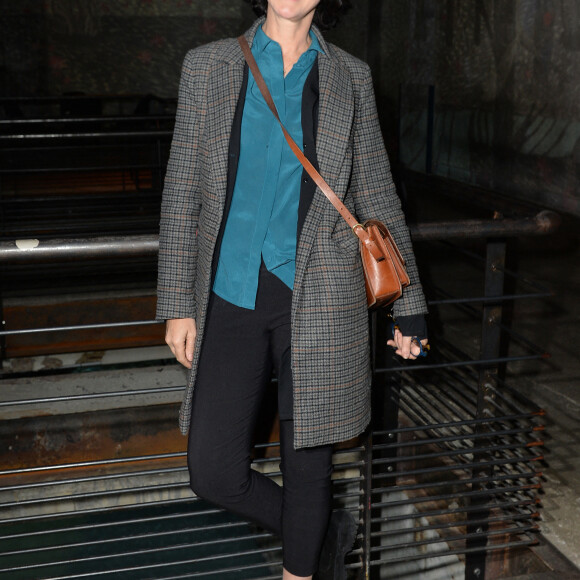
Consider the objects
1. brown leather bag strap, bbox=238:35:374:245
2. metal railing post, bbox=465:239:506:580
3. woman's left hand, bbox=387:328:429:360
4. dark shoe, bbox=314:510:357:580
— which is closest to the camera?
brown leather bag strap, bbox=238:35:374:245

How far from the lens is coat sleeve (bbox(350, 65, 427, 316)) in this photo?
58.2 inches

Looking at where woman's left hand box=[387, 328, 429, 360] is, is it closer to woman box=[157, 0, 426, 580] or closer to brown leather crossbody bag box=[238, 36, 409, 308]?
woman box=[157, 0, 426, 580]

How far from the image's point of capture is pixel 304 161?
1340mm

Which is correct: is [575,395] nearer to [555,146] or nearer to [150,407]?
[150,407]

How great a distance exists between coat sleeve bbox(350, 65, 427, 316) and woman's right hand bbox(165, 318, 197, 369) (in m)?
0.46

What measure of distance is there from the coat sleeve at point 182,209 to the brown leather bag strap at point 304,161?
4.5 inches

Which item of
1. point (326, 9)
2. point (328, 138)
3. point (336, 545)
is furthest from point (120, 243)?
point (336, 545)

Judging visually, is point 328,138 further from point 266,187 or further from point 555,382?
point 555,382

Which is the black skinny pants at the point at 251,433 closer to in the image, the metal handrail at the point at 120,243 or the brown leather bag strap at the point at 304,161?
the brown leather bag strap at the point at 304,161

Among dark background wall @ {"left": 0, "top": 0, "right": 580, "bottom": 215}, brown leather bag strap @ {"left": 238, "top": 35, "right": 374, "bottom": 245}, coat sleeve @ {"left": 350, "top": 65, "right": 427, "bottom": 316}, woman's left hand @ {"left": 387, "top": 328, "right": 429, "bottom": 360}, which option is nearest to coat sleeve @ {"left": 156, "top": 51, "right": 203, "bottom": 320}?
brown leather bag strap @ {"left": 238, "top": 35, "right": 374, "bottom": 245}

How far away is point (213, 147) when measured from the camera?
136 centimetres

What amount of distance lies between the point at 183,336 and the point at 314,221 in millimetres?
403

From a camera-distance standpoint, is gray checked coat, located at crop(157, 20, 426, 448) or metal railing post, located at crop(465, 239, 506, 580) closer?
gray checked coat, located at crop(157, 20, 426, 448)

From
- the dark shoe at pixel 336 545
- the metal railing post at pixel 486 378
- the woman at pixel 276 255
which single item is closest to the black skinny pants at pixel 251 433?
the woman at pixel 276 255
